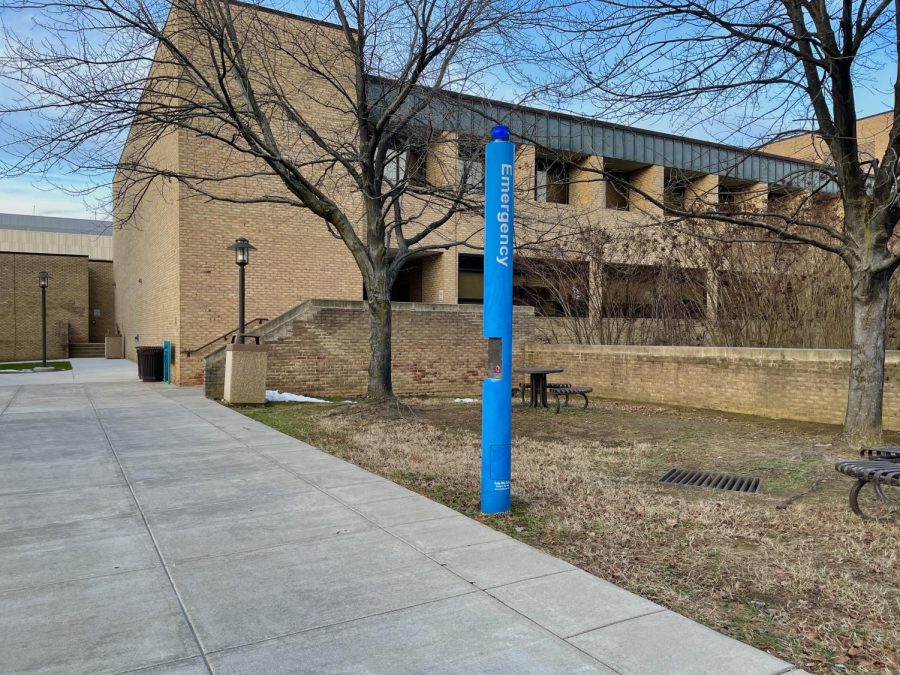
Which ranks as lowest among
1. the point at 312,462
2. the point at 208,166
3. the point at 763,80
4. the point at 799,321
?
the point at 312,462

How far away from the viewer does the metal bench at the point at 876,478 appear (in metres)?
5.23

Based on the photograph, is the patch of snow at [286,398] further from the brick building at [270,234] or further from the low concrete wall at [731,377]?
the low concrete wall at [731,377]

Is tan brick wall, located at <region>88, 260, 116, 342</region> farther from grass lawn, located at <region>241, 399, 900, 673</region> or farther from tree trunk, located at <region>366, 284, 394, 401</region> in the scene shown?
grass lawn, located at <region>241, 399, 900, 673</region>

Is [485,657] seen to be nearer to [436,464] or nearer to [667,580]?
[667,580]

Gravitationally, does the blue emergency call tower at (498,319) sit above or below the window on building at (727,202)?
below

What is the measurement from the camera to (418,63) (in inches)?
457

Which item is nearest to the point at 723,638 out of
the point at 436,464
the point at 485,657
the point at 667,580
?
the point at 667,580

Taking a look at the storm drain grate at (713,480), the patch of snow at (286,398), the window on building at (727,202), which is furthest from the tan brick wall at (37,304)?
the storm drain grate at (713,480)

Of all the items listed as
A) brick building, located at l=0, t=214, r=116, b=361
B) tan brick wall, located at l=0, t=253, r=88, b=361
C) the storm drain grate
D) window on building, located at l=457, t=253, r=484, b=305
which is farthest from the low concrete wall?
tan brick wall, located at l=0, t=253, r=88, b=361

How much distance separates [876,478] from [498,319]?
3.19 metres

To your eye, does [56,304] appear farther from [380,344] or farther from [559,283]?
[380,344]

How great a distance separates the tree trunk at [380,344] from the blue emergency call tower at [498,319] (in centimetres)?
731

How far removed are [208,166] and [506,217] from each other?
50.1 ft

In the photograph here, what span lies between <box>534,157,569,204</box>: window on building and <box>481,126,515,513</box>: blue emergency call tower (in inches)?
203
